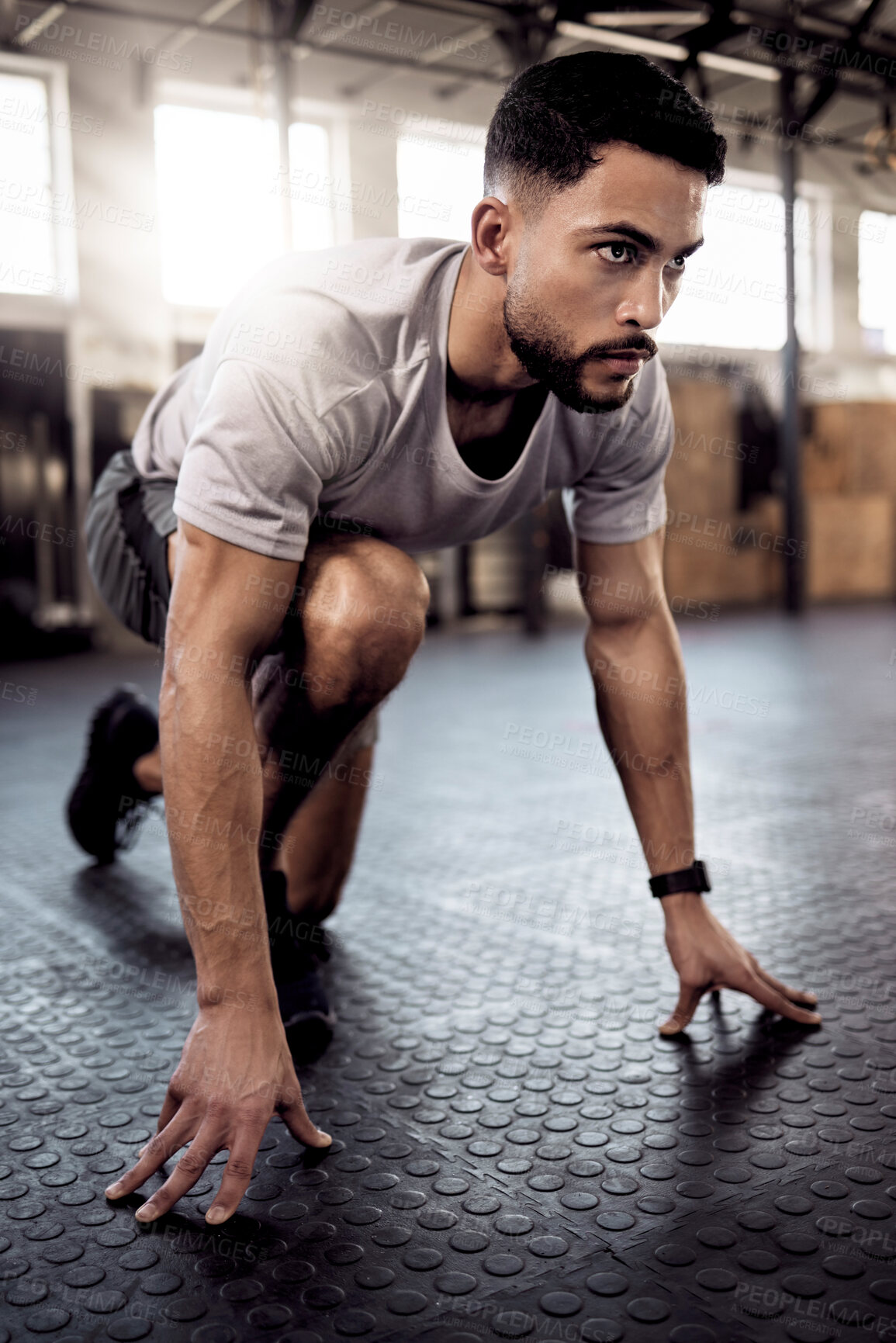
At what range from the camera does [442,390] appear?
1200 millimetres

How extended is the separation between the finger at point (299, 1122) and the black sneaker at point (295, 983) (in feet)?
0.72

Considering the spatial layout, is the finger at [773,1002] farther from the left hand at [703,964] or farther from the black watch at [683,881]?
the black watch at [683,881]

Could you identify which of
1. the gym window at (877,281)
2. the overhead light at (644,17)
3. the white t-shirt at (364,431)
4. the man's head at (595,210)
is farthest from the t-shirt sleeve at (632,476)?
the gym window at (877,281)

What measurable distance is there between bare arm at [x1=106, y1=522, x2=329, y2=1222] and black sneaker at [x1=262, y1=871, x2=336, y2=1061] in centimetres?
24

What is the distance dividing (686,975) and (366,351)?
2.37 feet

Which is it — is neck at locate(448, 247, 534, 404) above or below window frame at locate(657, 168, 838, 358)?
below

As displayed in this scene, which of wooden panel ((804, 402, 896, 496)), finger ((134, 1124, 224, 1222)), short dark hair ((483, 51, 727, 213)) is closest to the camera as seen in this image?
finger ((134, 1124, 224, 1222))

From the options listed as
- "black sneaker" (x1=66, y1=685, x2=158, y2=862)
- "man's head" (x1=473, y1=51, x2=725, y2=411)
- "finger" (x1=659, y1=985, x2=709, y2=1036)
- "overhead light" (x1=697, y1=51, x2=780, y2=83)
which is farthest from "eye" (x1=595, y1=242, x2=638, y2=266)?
"overhead light" (x1=697, y1=51, x2=780, y2=83)

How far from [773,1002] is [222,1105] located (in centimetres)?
62

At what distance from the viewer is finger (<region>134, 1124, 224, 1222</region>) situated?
2.98 feet

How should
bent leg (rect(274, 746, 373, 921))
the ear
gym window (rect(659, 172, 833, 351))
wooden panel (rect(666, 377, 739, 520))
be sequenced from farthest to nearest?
gym window (rect(659, 172, 833, 351)) < wooden panel (rect(666, 377, 739, 520)) < bent leg (rect(274, 746, 373, 921)) < the ear

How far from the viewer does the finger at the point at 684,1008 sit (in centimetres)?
123

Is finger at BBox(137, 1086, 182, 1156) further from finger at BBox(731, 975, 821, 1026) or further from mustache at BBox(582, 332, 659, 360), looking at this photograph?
mustache at BBox(582, 332, 659, 360)

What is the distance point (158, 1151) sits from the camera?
93cm
